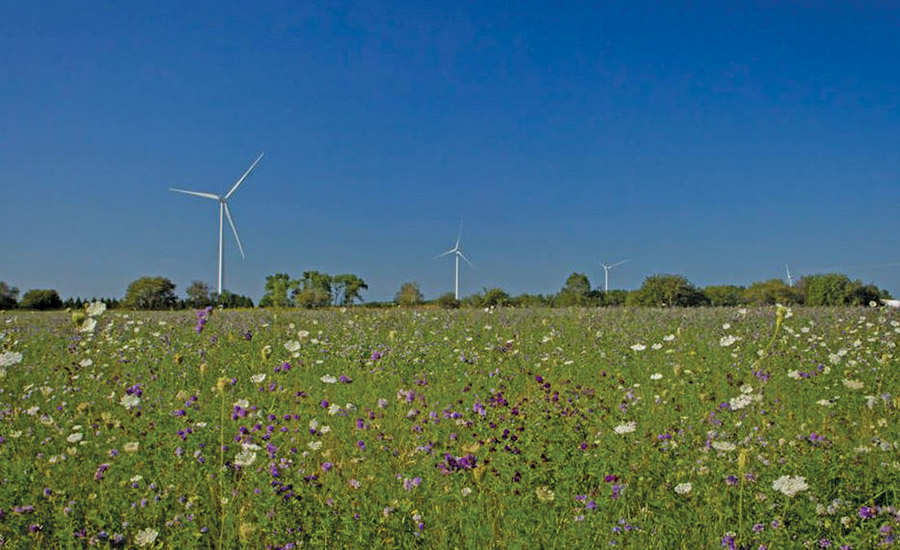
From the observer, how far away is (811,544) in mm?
3256

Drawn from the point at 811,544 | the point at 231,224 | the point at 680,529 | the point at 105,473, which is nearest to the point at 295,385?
the point at 105,473

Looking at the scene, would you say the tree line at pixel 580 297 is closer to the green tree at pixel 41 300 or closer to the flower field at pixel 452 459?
the green tree at pixel 41 300

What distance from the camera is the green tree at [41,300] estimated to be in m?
43.0

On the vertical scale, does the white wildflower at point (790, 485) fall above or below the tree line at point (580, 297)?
below

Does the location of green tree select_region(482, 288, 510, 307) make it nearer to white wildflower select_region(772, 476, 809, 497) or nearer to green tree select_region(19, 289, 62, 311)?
white wildflower select_region(772, 476, 809, 497)

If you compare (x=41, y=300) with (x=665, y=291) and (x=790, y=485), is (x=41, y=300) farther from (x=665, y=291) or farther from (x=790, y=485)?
(x=790, y=485)

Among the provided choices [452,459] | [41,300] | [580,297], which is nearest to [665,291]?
[580,297]

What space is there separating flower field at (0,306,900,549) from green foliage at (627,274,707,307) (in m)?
23.6

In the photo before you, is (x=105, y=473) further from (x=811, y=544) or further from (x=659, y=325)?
(x=659, y=325)

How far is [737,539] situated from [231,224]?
24.7 metres

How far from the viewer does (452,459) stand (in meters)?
4.09

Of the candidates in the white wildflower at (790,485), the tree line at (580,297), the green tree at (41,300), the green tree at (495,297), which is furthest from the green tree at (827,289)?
the green tree at (41,300)

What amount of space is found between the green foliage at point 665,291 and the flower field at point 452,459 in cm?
2362

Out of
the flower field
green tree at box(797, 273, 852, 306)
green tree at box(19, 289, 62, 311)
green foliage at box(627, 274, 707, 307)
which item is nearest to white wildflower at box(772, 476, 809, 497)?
the flower field
